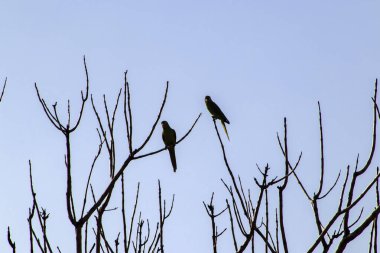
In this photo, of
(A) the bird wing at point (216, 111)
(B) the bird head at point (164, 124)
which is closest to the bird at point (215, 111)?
(A) the bird wing at point (216, 111)

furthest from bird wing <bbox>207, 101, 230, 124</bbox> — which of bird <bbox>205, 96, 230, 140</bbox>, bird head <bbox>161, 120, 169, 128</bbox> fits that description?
bird head <bbox>161, 120, 169, 128</bbox>

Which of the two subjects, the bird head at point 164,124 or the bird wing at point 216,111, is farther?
the bird wing at point 216,111

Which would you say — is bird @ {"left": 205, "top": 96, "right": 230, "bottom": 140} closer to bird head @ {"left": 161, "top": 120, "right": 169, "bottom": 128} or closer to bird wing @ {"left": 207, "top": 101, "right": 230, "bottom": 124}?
bird wing @ {"left": 207, "top": 101, "right": 230, "bottom": 124}

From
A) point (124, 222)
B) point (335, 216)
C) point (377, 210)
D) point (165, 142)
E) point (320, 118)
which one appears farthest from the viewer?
point (165, 142)

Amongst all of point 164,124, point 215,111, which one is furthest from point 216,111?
point 164,124

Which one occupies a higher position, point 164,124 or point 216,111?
point 216,111

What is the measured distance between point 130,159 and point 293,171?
3.09ft

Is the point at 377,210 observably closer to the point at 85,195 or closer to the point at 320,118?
the point at 320,118

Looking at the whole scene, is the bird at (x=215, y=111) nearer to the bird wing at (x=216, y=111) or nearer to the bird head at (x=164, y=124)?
the bird wing at (x=216, y=111)

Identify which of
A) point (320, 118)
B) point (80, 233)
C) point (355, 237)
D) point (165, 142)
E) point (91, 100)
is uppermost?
point (165, 142)

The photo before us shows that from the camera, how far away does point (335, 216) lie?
2406mm

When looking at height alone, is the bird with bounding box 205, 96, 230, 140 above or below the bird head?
above

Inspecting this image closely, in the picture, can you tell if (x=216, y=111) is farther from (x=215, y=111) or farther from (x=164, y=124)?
(x=164, y=124)

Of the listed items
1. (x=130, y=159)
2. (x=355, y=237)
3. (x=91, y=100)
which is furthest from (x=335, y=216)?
(x=91, y=100)
